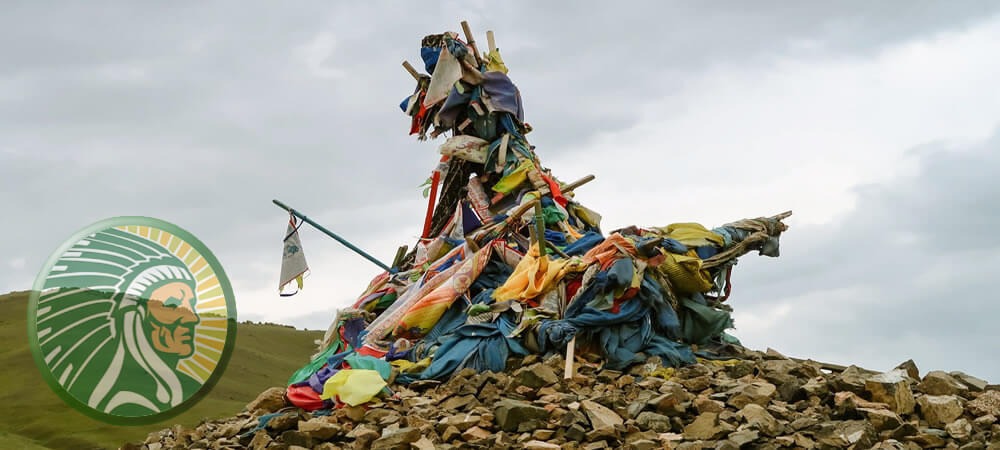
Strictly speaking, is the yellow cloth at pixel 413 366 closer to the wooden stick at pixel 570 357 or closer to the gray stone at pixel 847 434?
the wooden stick at pixel 570 357

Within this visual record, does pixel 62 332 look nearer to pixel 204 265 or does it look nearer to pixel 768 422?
pixel 204 265

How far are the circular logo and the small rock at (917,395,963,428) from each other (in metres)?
5.60

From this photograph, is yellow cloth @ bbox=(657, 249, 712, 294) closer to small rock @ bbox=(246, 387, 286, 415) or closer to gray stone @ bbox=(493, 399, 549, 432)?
gray stone @ bbox=(493, 399, 549, 432)

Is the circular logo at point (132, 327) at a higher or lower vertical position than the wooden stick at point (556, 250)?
lower

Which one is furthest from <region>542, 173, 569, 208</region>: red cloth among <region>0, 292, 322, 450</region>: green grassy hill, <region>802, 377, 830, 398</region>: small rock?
<region>0, 292, 322, 450</region>: green grassy hill

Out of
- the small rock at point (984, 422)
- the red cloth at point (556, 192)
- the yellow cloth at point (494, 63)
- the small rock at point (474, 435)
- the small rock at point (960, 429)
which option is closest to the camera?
the small rock at point (960, 429)

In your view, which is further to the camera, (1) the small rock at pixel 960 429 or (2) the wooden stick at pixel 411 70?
(2) the wooden stick at pixel 411 70

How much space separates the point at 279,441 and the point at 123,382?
225 cm

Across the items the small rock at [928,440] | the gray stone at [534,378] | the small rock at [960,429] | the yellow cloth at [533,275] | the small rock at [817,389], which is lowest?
the small rock at [928,440]

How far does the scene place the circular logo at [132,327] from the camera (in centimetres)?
637

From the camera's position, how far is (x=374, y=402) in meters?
9.38

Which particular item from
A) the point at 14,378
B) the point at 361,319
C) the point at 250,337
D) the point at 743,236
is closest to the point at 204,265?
Result: the point at 361,319

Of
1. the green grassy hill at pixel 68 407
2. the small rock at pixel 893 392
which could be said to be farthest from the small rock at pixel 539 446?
the green grassy hill at pixel 68 407

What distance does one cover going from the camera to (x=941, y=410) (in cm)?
851
